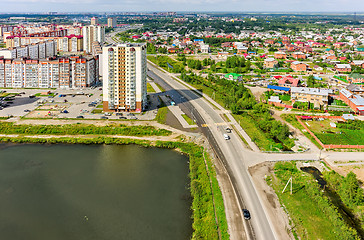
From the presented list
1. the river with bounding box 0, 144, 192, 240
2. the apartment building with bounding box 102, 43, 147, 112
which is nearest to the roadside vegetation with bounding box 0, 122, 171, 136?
the river with bounding box 0, 144, 192, 240

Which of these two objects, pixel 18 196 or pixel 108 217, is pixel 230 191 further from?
pixel 18 196

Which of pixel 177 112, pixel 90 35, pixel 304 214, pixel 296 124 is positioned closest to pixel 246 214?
pixel 304 214

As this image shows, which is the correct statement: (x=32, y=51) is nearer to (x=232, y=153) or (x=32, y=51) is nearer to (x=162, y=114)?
(x=162, y=114)

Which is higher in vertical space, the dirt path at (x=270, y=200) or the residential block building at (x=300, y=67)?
the residential block building at (x=300, y=67)

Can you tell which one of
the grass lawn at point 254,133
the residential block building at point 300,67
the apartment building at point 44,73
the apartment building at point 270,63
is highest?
the apartment building at point 270,63

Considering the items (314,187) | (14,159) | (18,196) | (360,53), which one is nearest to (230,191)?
(314,187)

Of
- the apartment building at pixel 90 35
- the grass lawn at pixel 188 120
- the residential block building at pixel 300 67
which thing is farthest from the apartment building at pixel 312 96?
the apartment building at pixel 90 35

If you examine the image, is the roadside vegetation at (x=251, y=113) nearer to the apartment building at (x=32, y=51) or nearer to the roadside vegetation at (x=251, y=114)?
the roadside vegetation at (x=251, y=114)
